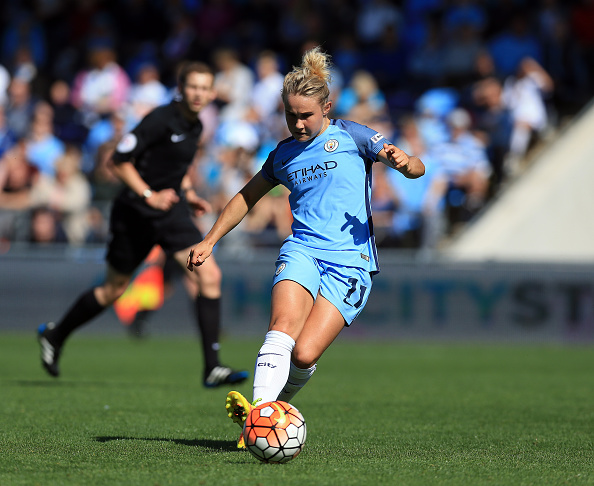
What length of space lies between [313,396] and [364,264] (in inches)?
107

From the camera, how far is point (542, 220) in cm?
1480

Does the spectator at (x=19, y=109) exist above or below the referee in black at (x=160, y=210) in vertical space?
above

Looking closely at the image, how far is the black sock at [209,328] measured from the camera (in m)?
7.70

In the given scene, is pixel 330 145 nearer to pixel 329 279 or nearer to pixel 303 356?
pixel 329 279

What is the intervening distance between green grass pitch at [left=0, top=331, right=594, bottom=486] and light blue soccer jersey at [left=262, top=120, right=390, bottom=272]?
1107 millimetres

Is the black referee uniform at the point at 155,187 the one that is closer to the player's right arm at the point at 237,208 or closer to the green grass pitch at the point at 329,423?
the green grass pitch at the point at 329,423

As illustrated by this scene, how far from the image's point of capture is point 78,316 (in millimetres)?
8414

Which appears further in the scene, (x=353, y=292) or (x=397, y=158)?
(x=353, y=292)

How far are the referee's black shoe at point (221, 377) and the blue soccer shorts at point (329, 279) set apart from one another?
2108mm

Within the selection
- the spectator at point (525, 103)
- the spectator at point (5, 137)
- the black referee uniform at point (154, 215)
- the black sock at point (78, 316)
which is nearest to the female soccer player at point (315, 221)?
the black referee uniform at point (154, 215)

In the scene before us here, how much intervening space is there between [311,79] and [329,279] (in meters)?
1.09

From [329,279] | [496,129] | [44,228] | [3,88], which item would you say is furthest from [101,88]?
[329,279]

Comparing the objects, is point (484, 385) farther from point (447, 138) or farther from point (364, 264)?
point (447, 138)

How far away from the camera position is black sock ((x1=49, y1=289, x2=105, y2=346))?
8.38 m
